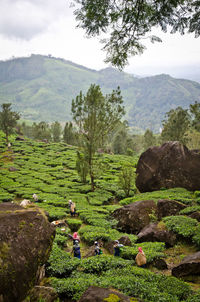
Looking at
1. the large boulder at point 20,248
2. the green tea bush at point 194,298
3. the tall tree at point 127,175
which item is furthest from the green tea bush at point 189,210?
the large boulder at point 20,248

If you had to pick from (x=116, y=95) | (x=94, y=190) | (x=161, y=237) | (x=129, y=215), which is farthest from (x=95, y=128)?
(x=161, y=237)

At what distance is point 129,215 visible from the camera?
55.3 feet

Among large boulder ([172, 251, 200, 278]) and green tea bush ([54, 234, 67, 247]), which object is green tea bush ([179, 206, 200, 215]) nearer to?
large boulder ([172, 251, 200, 278])

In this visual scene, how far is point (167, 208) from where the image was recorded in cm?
1714

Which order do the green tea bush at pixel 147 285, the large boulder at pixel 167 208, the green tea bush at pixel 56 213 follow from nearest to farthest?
the green tea bush at pixel 147 285 < the large boulder at pixel 167 208 < the green tea bush at pixel 56 213

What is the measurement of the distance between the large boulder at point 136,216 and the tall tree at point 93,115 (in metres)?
10.5

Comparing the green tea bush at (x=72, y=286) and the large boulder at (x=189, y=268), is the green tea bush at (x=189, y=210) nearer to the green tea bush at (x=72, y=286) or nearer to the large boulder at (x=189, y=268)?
the large boulder at (x=189, y=268)

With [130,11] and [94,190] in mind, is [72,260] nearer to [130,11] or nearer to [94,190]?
[130,11]

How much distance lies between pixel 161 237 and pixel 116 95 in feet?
64.4

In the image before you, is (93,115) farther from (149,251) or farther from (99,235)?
(149,251)

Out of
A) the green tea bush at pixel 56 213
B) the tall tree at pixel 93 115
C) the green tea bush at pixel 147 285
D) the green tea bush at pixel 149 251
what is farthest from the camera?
the tall tree at pixel 93 115

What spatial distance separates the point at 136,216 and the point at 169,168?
10.8m

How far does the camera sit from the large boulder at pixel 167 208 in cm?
1698

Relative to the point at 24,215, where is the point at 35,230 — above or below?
below
